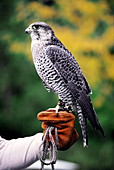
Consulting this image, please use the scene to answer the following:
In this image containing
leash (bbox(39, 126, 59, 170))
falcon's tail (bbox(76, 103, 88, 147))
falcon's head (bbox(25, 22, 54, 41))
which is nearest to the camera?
leash (bbox(39, 126, 59, 170))

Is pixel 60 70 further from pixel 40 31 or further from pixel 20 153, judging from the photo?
pixel 20 153

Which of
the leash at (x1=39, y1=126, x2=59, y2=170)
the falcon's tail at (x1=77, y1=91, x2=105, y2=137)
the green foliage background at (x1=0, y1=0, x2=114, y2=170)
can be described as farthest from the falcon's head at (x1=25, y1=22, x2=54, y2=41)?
the green foliage background at (x1=0, y1=0, x2=114, y2=170)

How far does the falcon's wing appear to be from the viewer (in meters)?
2.43

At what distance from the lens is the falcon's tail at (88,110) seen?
7.23ft

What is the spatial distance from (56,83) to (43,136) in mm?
441

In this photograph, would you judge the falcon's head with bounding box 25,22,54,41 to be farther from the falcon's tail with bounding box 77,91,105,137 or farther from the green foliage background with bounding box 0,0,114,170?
the green foliage background with bounding box 0,0,114,170

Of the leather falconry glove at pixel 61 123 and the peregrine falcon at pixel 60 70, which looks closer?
the leather falconry glove at pixel 61 123

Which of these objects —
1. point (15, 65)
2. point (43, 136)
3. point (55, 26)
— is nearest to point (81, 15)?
point (55, 26)

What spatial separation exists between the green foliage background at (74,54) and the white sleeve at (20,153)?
460 centimetres

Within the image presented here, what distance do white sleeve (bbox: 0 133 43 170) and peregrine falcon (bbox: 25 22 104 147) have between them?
303 millimetres

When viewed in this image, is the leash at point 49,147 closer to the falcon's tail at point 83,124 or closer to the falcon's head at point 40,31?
the falcon's tail at point 83,124

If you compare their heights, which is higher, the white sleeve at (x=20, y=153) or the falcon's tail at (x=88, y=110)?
the falcon's tail at (x=88, y=110)

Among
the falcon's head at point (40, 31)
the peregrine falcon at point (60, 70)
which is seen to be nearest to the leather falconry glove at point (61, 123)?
the peregrine falcon at point (60, 70)

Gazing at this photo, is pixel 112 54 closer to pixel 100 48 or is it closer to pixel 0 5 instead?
pixel 100 48
